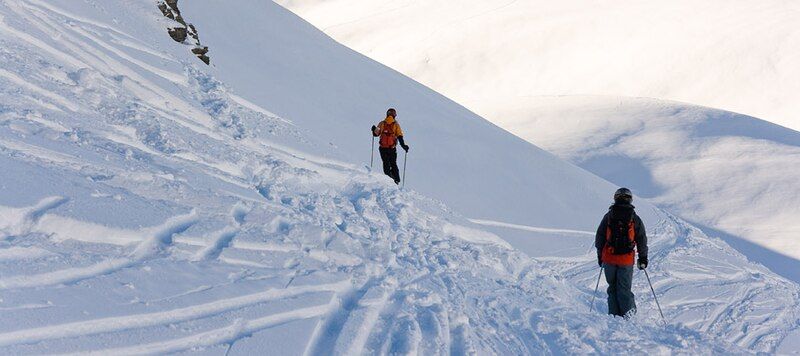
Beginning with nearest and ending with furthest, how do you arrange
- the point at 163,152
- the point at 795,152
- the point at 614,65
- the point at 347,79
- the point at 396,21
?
1. the point at 163,152
2. the point at 347,79
3. the point at 795,152
4. the point at 614,65
5. the point at 396,21

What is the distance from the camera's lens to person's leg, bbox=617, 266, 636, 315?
279 inches

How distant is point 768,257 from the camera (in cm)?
1938

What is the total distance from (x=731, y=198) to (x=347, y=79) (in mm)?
12911

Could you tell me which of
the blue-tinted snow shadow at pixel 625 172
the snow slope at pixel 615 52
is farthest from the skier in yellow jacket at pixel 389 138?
the snow slope at pixel 615 52

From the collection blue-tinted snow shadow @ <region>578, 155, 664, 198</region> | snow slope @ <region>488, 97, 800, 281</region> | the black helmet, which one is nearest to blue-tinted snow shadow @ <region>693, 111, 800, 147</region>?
snow slope @ <region>488, 97, 800, 281</region>

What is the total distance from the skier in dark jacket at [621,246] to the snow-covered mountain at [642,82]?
13523mm

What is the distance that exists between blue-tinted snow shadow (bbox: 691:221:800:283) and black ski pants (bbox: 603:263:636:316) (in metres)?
13.2

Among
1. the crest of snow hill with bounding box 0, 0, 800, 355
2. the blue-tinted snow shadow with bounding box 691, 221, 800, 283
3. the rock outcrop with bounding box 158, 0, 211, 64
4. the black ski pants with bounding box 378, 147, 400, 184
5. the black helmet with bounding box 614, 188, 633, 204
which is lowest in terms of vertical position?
the crest of snow hill with bounding box 0, 0, 800, 355

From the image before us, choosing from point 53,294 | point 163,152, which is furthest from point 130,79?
point 53,294

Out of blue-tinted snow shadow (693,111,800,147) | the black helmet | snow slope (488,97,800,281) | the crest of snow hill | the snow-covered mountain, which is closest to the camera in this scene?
the crest of snow hill

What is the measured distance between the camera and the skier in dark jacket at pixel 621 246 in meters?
6.90

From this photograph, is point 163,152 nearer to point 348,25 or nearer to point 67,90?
point 67,90

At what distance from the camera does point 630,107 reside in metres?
32.7

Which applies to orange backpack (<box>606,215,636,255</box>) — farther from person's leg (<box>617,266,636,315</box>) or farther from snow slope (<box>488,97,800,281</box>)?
snow slope (<box>488,97,800,281</box>)
